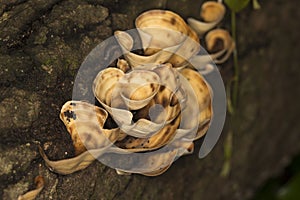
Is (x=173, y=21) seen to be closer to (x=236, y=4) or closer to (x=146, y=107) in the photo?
(x=146, y=107)

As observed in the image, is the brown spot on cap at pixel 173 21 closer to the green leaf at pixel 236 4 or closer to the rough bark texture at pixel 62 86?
the rough bark texture at pixel 62 86

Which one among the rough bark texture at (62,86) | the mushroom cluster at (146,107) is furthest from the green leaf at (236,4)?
the mushroom cluster at (146,107)

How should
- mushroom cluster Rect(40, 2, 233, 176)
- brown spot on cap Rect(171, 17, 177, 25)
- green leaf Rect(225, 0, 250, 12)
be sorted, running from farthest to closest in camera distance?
green leaf Rect(225, 0, 250, 12) → brown spot on cap Rect(171, 17, 177, 25) → mushroom cluster Rect(40, 2, 233, 176)

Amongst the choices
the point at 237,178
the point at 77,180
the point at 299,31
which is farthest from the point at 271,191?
the point at 77,180

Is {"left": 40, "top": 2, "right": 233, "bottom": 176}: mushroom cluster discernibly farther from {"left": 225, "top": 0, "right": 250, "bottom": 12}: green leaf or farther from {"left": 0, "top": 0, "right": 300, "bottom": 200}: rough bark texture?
{"left": 225, "top": 0, "right": 250, "bottom": 12}: green leaf

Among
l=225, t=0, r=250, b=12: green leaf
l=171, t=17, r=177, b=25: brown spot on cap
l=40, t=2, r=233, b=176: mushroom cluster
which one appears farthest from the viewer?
l=225, t=0, r=250, b=12: green leaf

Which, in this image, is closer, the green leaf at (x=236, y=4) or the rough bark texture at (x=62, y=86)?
the rough bark texture at (x=62, y=86)

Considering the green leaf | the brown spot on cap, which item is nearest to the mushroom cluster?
the brown spot on cap

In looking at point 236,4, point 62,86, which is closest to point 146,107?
point 62,86
